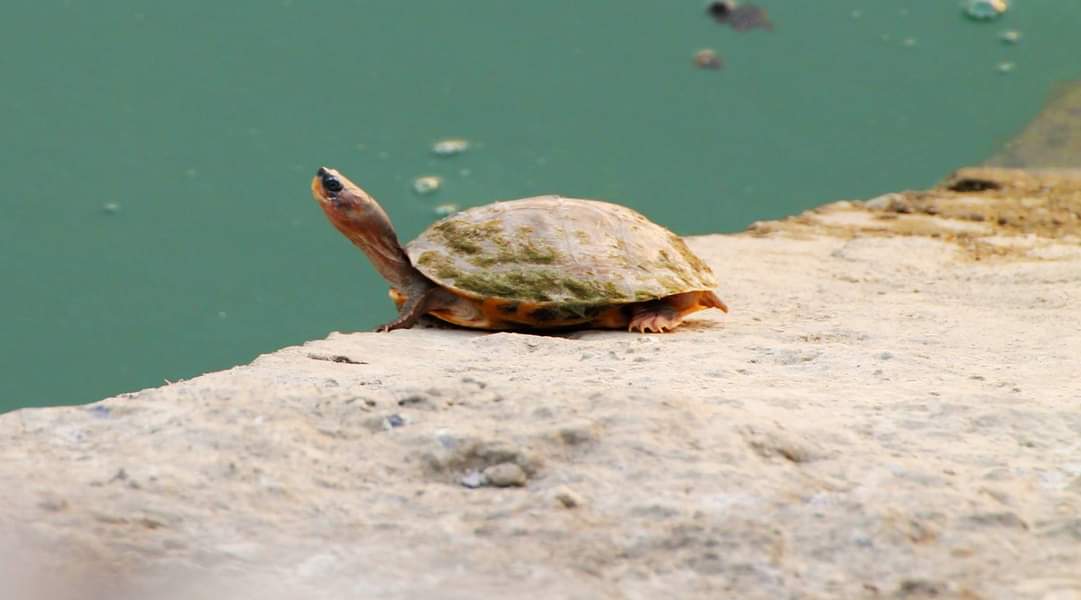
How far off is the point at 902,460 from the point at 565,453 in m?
0.59

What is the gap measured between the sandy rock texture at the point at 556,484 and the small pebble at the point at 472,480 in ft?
0.03

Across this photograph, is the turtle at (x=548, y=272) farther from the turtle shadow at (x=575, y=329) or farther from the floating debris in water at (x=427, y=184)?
the floating debris in water at (x=427, y=184)

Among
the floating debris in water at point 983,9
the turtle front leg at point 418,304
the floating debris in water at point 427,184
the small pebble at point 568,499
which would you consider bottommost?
the small pebble at point 568,499

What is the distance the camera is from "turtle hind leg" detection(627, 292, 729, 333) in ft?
14.6

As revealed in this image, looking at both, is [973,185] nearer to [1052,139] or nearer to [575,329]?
[1052,139]

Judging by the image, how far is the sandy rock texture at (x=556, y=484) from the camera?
2027mm

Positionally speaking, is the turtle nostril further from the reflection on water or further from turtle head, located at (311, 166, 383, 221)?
the reflection on water

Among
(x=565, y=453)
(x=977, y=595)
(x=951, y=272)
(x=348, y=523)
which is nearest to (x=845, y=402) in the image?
(x=565, y=453)

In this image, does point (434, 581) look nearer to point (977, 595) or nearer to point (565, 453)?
point (565, 453)

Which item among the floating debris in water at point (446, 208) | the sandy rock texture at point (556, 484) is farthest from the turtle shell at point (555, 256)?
the floating debris in water at point (446, 208)

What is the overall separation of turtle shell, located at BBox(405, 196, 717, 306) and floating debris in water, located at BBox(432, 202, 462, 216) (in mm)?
2195

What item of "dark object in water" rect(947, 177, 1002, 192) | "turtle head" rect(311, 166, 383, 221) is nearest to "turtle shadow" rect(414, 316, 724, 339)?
"turtle head" rect(311, 166, 383, 221)

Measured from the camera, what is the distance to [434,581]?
2.01 meters

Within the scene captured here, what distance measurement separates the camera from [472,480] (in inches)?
92.0
